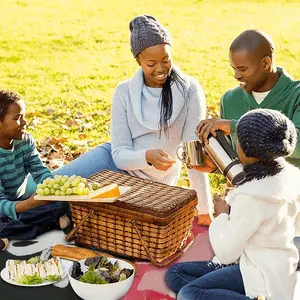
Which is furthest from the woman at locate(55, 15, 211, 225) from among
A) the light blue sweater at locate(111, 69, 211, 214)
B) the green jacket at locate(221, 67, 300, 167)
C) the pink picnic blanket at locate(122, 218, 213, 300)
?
the green jacket at locate(221, 67, 300, 167)

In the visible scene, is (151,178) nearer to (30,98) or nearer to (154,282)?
(154,282)

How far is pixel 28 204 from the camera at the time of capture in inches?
131

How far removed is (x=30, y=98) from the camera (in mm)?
6707

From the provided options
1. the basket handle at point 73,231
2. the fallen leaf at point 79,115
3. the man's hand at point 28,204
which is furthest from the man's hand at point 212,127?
the fallen leaf at point 79,115

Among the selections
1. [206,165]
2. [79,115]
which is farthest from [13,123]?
[79,115]

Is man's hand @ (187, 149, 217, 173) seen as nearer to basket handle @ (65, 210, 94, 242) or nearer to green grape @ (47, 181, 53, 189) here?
basket handle @ (65, 210, 94, 242)

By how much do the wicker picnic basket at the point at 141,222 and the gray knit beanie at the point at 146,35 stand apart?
2.42 feet

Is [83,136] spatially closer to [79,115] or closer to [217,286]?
[79,115]

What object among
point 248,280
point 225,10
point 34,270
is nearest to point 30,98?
point 34,270

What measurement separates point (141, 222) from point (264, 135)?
2.98ft

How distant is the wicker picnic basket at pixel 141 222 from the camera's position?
10.1ft

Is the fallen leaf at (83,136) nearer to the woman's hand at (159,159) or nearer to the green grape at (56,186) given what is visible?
the woman's hand at (159,159)

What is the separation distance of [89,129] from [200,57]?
325 cm

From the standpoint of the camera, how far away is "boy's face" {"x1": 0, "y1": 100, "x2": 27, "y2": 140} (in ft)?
11.2
